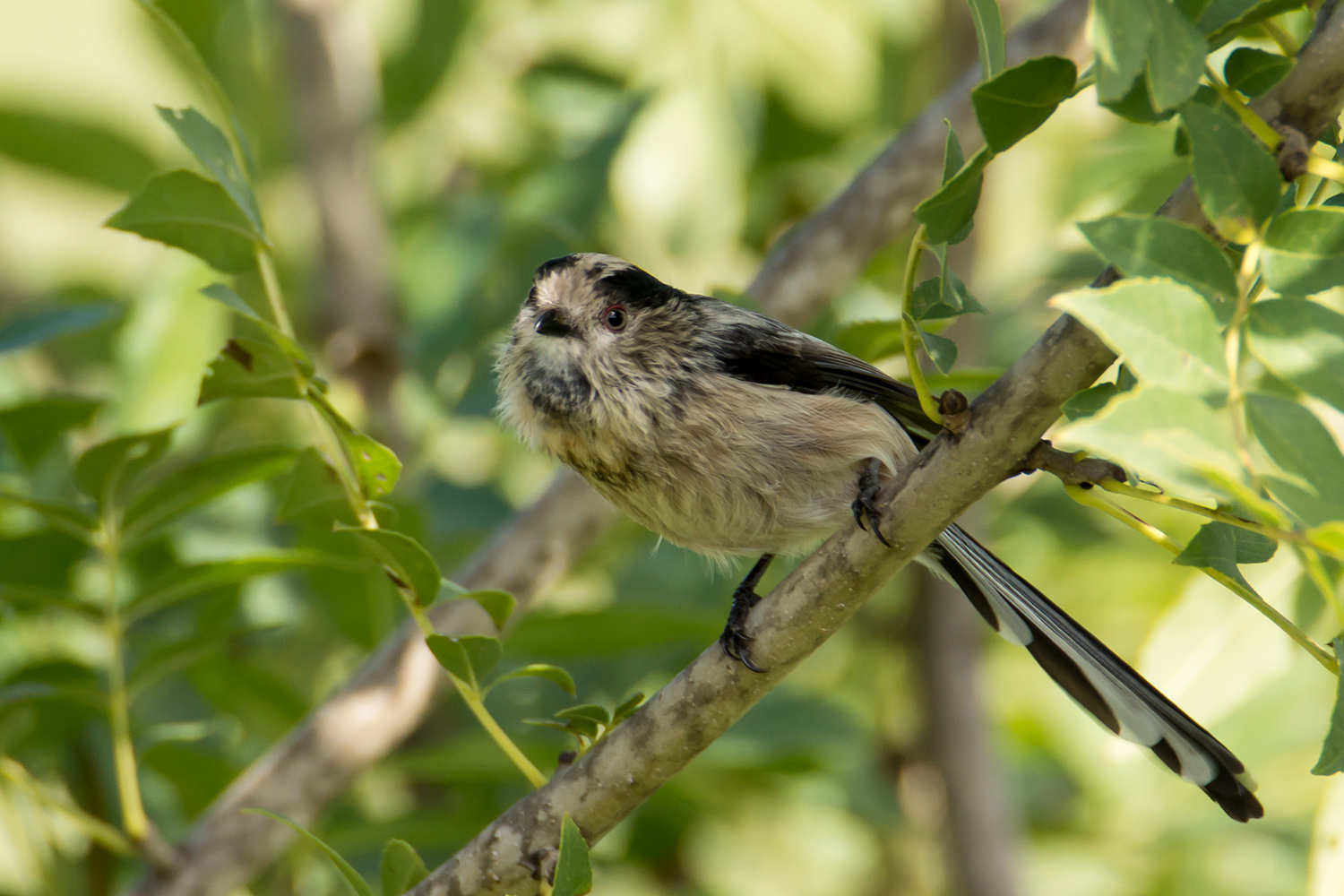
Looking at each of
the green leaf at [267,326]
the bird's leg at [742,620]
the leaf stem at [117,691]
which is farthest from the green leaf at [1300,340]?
the leaf stem at [117,691]

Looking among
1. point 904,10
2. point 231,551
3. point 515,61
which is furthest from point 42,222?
point 904,10

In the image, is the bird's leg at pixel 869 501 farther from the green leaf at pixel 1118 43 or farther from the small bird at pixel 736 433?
the green leaf at pixel 1118 43

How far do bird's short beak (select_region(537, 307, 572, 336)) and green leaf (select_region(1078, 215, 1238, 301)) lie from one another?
140 centimetres

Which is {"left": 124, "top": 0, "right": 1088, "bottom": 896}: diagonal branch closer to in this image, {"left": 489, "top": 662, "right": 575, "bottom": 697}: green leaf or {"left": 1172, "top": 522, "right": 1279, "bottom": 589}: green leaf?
{"left": 489, "top": 662, "right": 575, "bottom": 697}: green leaf

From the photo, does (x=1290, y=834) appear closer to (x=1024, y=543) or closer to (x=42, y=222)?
(x=1024, y=543)

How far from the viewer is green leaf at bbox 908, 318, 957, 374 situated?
125 cm

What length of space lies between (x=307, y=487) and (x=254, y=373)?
18cm

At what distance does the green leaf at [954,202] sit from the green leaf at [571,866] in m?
0.73

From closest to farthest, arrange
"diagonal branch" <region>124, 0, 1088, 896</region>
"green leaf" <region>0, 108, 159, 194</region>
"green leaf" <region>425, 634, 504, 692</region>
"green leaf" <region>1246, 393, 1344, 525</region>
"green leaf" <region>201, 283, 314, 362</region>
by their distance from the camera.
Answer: "green leaf" <region>1246, 393, 1344, 525</region> < "green leaf" <region>201, 283, 314, 362</region> < "green leaf" <region>425, 634, 504, 692</region> < "diagonal branch" <region>124, 0, 1088, 896</region> < "green leaf" <region>0, 108, 159, 194</region>

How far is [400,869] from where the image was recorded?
1.45m

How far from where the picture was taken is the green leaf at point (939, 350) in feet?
4.10

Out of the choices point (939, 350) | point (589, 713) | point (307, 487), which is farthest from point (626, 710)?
point (939, 350)

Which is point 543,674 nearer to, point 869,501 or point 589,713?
point 589,713

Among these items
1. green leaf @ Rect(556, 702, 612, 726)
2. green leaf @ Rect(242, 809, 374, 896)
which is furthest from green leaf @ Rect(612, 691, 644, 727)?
green leaf @ Rect(242, 809, 374, 896)
